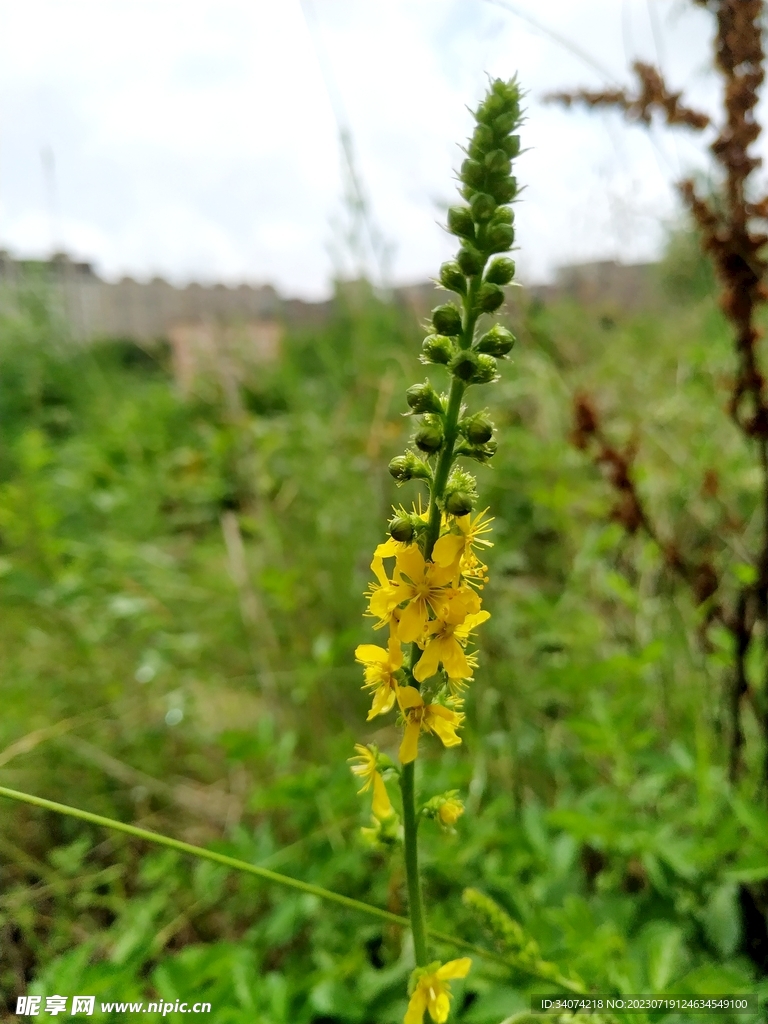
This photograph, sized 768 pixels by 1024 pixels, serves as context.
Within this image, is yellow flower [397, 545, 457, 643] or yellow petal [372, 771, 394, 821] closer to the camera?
yellow flower [397, 545, 457, 643]

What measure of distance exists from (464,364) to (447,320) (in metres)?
0.08

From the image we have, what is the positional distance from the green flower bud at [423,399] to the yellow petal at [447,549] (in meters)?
0.18

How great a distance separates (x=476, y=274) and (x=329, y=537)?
2.45 m

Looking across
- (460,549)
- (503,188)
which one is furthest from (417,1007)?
(503,188)

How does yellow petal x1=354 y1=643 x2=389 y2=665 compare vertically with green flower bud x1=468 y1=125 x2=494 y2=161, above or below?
below

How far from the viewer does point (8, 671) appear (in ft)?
9.48

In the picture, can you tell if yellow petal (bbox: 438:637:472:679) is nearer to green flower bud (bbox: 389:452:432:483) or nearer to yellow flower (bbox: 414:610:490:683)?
yellow flower (bbox: 414:610:490:683)

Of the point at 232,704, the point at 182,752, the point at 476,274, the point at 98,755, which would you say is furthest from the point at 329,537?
the point at 476,274

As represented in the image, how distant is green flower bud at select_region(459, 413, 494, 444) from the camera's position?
3.09ft

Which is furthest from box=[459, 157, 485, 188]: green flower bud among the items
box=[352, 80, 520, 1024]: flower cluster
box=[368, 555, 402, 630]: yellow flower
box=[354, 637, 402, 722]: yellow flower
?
box=[354, 637, 402, 722]: yellow flower

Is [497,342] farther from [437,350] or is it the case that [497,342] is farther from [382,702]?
[382,702]

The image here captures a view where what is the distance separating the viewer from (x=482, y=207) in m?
0.97

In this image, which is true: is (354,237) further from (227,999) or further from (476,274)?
(227,999)

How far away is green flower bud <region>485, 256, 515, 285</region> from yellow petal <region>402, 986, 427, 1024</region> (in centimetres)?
101
